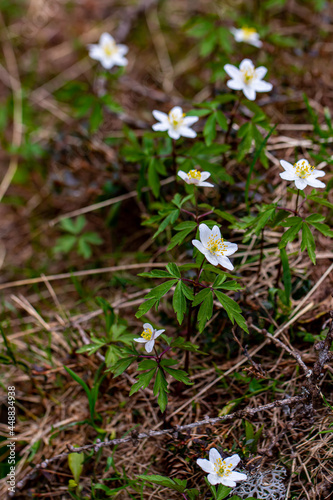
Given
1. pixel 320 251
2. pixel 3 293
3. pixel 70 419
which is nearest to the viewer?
pixel 70 419

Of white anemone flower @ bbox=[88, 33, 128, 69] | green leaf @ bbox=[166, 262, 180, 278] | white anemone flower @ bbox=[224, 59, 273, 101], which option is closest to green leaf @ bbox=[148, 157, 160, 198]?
white anemone flower @ bbox=[224, 59, 273, 101]

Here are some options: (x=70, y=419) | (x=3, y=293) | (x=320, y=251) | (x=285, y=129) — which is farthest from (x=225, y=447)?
(x=285, y=129)

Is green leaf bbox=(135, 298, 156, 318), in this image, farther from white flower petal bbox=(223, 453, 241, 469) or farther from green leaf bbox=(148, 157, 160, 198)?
green leaf bbox=(148, 157, 160, 198)

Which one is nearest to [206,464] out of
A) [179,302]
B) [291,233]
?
[179,302]

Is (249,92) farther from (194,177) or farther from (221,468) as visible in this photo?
(221,468)

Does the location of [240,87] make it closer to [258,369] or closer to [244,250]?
[244,250]
